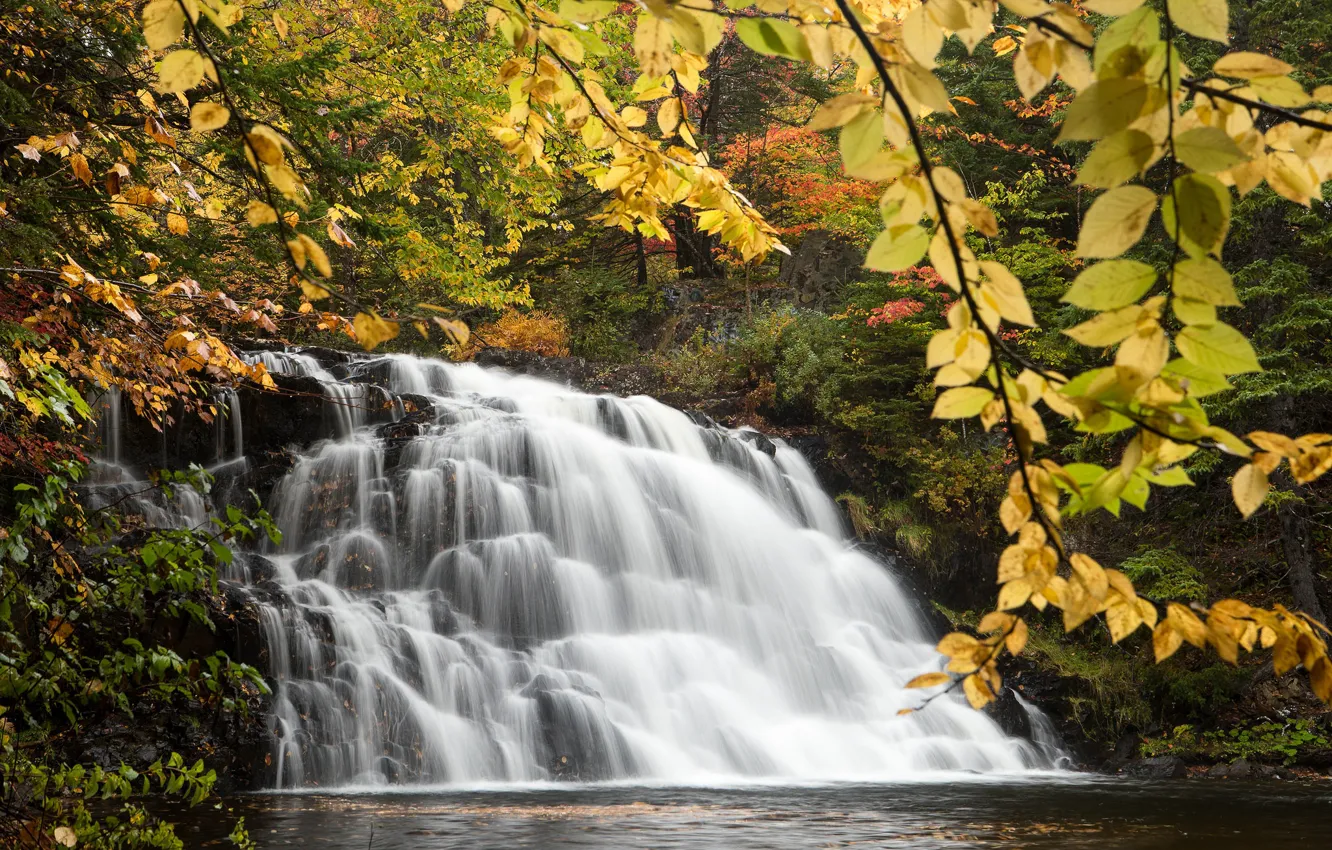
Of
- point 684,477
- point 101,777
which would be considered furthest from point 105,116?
point 684,477

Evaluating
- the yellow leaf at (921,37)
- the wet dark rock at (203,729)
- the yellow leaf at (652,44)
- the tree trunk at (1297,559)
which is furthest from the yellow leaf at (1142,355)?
the tree trunk at (1297,559)

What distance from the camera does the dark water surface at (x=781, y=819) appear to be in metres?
5.15

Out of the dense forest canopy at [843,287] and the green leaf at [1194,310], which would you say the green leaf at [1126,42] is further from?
the green leaf at [1194,310]

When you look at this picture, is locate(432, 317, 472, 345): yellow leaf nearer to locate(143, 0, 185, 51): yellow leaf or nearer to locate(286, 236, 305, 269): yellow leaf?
locate(286, 236, 305, 269): yellow leaf

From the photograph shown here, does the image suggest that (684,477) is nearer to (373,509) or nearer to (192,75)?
(373,509)

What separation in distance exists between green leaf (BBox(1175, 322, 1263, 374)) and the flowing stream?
18.5 feet

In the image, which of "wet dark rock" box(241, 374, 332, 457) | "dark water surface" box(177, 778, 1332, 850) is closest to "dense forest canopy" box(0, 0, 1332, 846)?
"dark water surface" box(177, 778, 1332, 850)

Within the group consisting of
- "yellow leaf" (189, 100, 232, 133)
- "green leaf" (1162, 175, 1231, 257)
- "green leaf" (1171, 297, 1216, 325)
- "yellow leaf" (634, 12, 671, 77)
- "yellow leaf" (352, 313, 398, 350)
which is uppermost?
"yellow leaf" (189, 100, 232, 133)

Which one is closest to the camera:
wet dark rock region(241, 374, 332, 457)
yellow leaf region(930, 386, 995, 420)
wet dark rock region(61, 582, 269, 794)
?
yellow leaf region(930, 386, 995, 420)

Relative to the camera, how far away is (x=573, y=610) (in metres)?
10.1

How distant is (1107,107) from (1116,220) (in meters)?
0.10

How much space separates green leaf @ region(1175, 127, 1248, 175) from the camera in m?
0.79

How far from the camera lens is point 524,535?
11.0 meters

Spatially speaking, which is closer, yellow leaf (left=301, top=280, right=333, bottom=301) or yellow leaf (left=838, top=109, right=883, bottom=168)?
yellow leaf (left=838, top=109, right=883, bottom=168)
